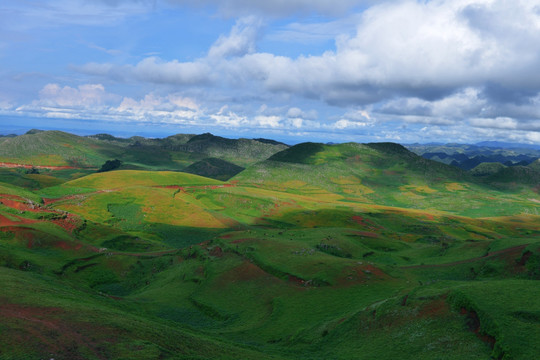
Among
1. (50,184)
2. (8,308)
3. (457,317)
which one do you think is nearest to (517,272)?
(457,317)

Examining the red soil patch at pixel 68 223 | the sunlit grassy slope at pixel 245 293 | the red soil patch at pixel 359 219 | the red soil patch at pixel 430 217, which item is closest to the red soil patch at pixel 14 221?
the sunlit grassy slope at pixel 245 293

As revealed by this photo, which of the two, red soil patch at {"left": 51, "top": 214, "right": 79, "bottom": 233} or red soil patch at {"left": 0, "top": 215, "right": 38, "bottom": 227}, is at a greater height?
red soil patch at {"left": 0, "top": 215, "right": 38, "bottom": 227}

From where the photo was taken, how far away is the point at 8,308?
107 ft

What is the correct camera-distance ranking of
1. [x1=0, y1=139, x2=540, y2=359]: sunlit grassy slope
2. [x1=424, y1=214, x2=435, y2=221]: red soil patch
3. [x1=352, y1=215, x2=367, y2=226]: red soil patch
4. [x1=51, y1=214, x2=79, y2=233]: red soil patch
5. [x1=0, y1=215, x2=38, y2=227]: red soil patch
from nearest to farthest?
[x1=0, y1=139, x2=540, y2=359]: sunlit grassy slope
[x1=0, y1=215, x2=38, y2=227]: red soil patch
[x1=51, y1=214, x2=79, y2=233]: red soil patch
[x1=352, y1=215, x2=367, y2=226]: red soil patch
[x1=424, y1=214, x2=435, y2=221]: red soil patch

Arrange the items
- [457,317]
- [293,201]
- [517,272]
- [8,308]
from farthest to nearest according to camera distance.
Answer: [293,201]
[517,272]
[457,317]
[8,308]

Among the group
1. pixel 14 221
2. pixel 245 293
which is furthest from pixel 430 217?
pixel 14 221

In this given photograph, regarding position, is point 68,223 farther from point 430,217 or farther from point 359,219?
point 430,217

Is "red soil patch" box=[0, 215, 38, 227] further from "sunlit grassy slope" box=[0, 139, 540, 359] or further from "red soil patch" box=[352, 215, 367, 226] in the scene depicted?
"red soil patch" box=[352, 215, 367, 226]

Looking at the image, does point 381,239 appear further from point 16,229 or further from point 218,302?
point 16,229

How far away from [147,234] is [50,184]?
110285 millimetres

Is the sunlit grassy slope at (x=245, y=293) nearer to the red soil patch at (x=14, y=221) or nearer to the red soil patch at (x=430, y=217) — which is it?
the red soil patch at (x=14, y=221)

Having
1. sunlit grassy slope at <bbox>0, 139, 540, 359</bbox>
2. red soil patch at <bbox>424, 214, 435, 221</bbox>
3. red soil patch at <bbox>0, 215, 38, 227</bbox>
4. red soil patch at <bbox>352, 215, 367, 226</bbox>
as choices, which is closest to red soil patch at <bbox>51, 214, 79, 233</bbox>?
sunlit grassy slope at <bbox>0, 139, 540, 359</bbox>

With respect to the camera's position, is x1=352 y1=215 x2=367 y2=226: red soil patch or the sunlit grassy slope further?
x1=352 y1=215 x2=367 y2=226: red soil patch

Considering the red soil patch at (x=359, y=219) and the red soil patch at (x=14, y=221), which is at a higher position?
the red soil patch at (x=14, y=221)
